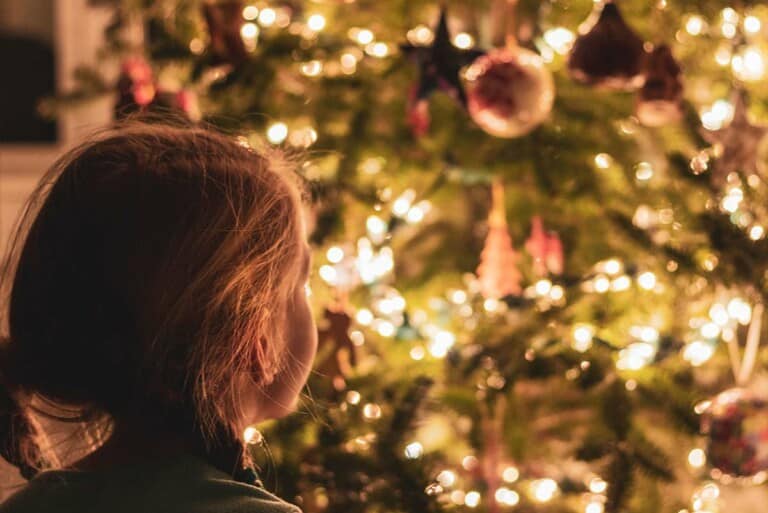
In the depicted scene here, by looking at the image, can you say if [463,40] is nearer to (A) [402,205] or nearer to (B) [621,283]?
(A) [402,205]

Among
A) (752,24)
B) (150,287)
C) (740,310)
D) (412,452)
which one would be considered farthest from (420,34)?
(150,287)

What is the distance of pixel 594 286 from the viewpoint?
1919mm

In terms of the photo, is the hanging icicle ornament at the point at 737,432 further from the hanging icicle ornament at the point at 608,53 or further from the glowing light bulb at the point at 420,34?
the glowing light bulb at the point at 420,34

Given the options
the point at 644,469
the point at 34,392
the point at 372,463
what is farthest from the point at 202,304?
the point at 644,469

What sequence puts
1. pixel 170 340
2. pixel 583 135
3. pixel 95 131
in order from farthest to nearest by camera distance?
pixel 583 135 → pixel 95 131 → pixel 170 340

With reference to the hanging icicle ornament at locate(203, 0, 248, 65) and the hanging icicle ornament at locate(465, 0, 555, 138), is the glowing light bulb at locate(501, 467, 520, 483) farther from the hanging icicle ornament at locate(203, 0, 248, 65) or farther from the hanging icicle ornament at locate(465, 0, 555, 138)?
the hanging icicle ornament at locate(203, 0, 248, 65)

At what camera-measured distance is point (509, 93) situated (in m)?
1.61

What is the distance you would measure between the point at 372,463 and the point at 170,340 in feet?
1.75

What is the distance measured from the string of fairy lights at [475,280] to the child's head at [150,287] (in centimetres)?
60

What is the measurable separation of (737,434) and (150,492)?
87 cm

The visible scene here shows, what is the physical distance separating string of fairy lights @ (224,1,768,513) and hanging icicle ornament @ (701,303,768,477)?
160mm

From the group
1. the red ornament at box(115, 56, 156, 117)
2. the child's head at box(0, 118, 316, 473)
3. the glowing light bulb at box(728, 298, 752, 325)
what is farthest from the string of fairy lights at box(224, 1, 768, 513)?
the child's head at box(0, 118, 316, 473)

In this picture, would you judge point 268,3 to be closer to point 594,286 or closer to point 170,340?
point 594,286

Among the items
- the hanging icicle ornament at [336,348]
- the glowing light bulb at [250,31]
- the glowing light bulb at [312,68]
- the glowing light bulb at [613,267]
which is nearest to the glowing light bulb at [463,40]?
the glowing light bulb at [312,68]
